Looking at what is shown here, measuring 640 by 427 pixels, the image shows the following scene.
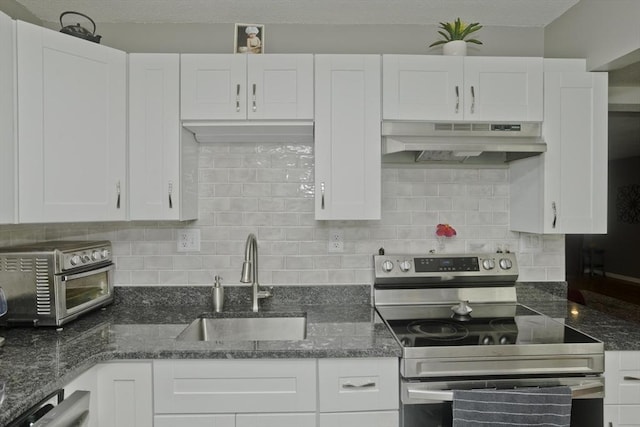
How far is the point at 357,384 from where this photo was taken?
1651mm

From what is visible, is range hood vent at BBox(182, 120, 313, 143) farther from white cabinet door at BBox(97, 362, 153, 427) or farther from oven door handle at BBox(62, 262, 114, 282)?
white cabinet door at BBox(97, 362, 153, 427)

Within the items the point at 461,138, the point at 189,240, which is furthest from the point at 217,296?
the point at 461,138

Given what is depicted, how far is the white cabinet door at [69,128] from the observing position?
167 centimetres

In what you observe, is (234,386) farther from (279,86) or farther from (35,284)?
(279,86)

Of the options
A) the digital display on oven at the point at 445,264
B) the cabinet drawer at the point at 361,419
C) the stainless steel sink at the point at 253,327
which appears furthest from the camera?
the digital display on oven at the point at 445,264

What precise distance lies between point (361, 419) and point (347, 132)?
4.40 feet

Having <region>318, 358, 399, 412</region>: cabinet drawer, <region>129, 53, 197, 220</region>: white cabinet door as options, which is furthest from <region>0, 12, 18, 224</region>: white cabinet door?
<region>318, 358, 399, 412</region>: cabinet drawer

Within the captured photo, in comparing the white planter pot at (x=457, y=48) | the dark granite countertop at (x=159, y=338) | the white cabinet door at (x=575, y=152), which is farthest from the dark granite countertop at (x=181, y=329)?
the white planter pot at (x=457, y=48)

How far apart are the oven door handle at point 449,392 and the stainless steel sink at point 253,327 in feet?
2.34

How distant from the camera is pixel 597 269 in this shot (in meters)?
2.34

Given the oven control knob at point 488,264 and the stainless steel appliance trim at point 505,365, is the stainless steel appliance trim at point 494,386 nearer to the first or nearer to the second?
the stainless steel appliance trim at point 505,365

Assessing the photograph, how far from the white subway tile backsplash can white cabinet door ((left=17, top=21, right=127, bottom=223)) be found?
46 cm

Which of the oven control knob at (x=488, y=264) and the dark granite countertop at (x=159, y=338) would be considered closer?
the dark granite countertop at (x=159, y=338)

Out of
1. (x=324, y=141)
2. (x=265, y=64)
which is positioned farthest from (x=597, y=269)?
(x=265, y=64)
